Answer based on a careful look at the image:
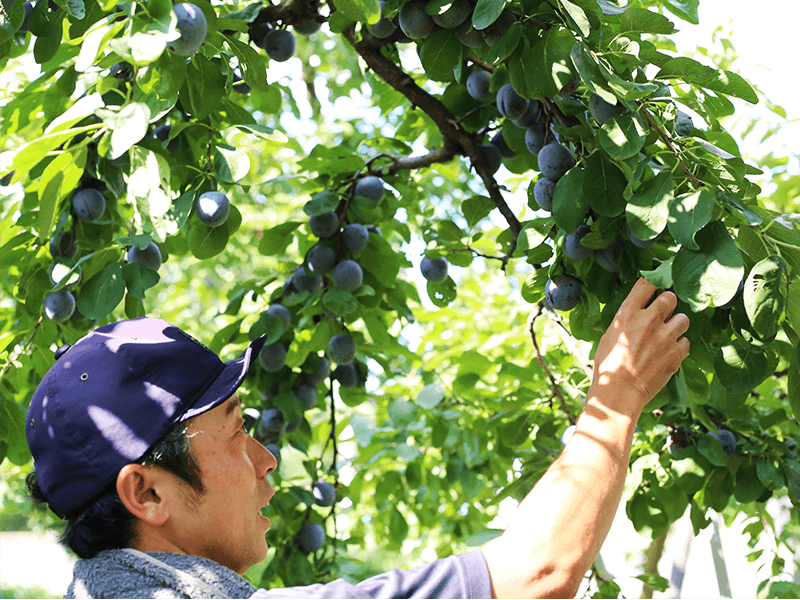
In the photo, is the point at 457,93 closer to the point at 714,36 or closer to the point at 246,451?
the point at 246,451

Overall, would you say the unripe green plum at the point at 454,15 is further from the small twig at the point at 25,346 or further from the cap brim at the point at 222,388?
the small twig at the point at 25,346

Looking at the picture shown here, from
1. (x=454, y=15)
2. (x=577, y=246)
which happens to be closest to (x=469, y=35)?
(x=454, y=15)

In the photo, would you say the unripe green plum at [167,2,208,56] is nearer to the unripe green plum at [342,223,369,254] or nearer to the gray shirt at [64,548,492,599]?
the gray shirt at [64,548,492,599]

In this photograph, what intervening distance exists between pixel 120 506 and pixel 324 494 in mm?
1530

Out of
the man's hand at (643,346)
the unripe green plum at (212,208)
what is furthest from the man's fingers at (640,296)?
the unripe green plum at (212,208)

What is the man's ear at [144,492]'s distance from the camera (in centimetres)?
108

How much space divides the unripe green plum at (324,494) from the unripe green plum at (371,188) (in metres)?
1.06

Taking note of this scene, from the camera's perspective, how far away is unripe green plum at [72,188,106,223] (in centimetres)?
188

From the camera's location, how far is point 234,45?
1.41 meters

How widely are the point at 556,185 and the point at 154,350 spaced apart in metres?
0.81

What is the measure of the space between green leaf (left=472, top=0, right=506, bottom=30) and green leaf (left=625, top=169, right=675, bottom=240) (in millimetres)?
382

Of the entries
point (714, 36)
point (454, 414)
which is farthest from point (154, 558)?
point (714, 36)

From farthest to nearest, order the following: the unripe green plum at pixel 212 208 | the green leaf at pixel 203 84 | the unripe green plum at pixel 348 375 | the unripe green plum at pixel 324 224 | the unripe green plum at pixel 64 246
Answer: the unripe green plum at pixel 348 375 < the unripe green plum at pixel 324 224 < the unripe green plum at pixel 64 246 < the unripe green plum at pixel 212 208 < the green leaf at pixel 203 84

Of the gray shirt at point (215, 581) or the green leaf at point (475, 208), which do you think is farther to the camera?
the green leaf at point (475, 208)
